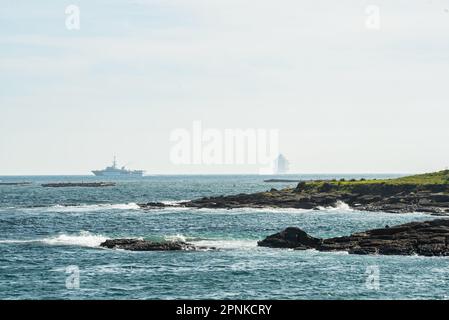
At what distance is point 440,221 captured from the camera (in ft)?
228

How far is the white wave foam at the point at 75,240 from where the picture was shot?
242ft

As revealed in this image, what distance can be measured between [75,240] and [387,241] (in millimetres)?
36278

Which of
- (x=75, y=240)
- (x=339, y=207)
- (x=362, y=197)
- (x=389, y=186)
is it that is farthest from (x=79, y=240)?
(x=389, y=186)

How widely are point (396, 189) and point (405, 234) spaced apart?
7412 cm

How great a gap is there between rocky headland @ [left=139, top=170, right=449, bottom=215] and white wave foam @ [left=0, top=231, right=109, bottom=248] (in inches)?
2194

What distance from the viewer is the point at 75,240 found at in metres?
76.6

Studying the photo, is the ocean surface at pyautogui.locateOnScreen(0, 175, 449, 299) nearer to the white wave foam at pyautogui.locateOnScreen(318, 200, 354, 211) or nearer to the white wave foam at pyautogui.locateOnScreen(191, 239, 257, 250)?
the white wave foam at pyautogui.locateOnScreen(191, 239, 257, 250)

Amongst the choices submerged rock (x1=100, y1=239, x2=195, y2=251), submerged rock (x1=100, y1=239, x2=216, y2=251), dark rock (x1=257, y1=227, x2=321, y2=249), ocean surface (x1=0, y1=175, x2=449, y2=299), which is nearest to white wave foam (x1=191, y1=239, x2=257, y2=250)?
ocean surface (x1=0, y1=175, x2=449, y2=299)

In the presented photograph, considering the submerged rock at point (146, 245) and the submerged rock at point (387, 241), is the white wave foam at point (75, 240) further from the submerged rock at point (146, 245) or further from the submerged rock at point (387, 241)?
the submerged rock at point (387, 241)

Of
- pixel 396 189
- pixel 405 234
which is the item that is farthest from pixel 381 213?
pixel 405 234

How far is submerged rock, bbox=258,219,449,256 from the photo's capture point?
61531 millimetres

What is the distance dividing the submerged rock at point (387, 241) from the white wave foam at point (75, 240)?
19558mm

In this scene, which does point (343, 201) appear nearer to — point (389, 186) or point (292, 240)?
point (389, 186)

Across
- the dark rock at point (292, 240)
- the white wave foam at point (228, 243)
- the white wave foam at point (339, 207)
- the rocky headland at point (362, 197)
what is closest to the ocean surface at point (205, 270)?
the white wave foam at point (228, 243)
